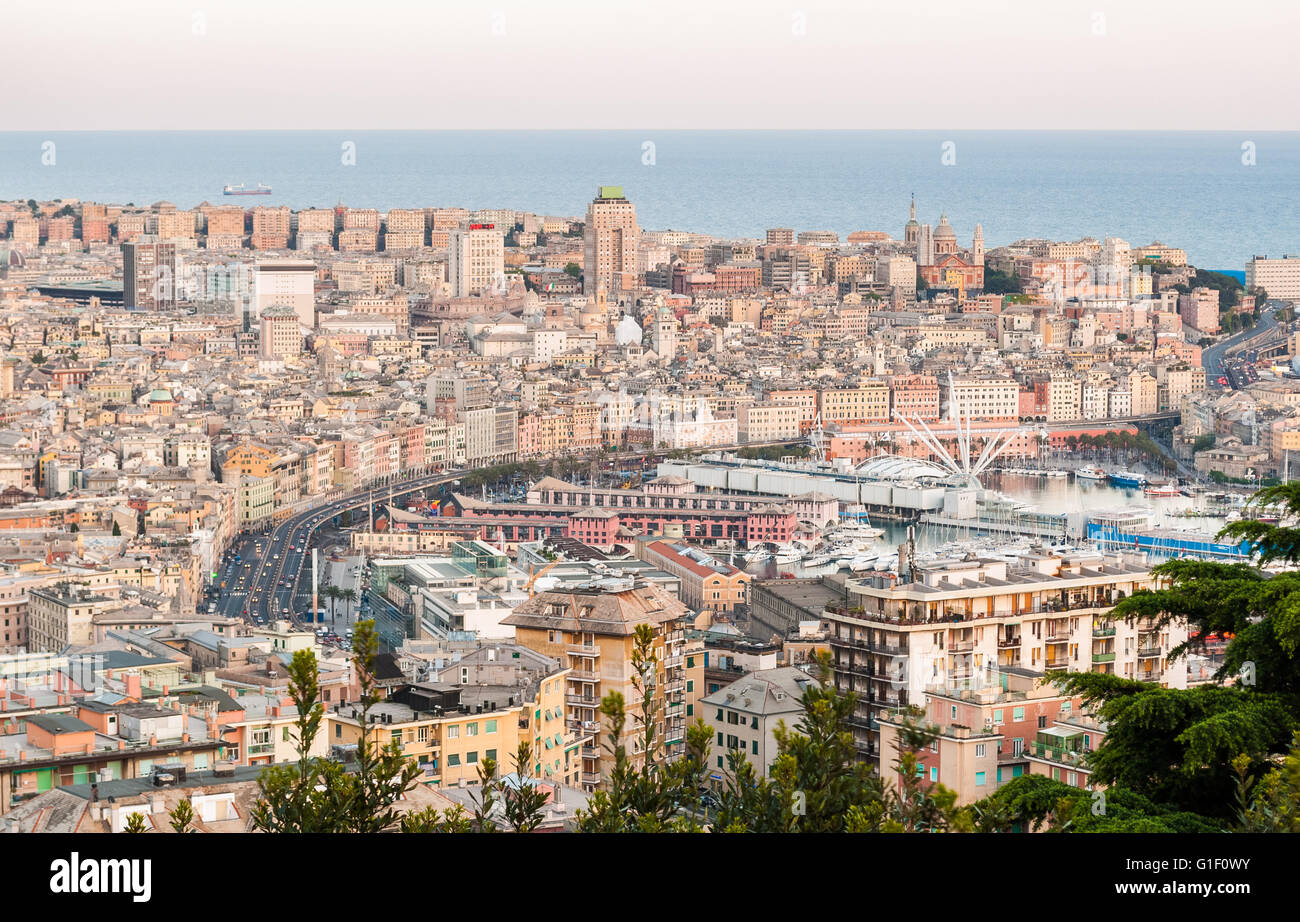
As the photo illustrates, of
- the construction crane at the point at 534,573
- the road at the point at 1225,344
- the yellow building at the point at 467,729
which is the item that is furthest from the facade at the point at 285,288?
the yellow building at the point at 467,729

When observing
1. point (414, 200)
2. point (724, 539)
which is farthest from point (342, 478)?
point (414, 200)

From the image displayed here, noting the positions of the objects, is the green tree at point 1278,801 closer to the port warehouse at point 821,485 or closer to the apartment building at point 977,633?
the apartment building at point 977,633

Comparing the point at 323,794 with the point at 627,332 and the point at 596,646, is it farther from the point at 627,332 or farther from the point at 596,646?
the point at 627,332

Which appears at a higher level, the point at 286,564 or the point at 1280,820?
the point at 1280,820

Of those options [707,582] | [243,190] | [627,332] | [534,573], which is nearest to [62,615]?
[534,573]

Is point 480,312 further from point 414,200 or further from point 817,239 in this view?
point 414,200

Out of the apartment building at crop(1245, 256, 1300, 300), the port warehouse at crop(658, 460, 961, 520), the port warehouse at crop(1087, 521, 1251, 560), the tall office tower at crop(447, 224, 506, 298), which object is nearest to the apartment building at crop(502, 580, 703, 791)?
the port warehouse at crop(1087, 521, 1251, 560)
